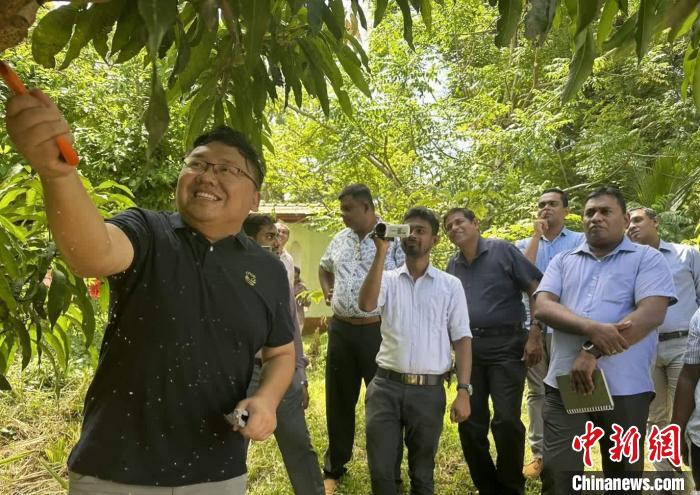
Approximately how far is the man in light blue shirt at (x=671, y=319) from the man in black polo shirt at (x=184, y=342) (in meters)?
3.11

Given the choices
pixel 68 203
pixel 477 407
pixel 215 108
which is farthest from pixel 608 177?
pixel 68 203

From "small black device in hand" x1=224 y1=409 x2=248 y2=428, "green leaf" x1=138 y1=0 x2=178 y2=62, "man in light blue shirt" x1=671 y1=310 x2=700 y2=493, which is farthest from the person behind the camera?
"man in light blue shirt" x1=671 y1=310 x2=700 y2=493

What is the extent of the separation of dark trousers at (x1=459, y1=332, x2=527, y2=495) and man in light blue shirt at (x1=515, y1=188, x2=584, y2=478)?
567 mm

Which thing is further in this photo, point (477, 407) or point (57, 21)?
point (477, 407)

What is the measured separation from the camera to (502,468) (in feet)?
13.4

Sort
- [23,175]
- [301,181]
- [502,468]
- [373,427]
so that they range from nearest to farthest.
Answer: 1. [23,175]
2. [373,427]
3. [502,468]
4. [301,181]

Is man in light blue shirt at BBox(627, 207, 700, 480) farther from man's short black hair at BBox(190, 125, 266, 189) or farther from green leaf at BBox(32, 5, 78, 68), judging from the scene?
green leaf at BBox(32, 5, 78, 68)

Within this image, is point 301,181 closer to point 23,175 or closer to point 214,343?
point 23,175

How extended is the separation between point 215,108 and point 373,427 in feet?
7.56

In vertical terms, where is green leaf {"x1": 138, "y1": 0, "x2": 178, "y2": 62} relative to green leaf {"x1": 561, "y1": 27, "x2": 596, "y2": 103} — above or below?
below

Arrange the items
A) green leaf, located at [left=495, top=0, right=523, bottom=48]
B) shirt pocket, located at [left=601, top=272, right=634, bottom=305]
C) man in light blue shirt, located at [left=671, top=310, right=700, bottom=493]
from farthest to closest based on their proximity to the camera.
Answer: shirt pocket, located at [left=601, top=272, right=634, bottom=305] < man in light blue shirt, located at [left=671, top=310, right=700, bottom=493] < green leaf, located at [left=495, top=0, right=523, bottom=48]

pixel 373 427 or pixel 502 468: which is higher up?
pixel 373 427

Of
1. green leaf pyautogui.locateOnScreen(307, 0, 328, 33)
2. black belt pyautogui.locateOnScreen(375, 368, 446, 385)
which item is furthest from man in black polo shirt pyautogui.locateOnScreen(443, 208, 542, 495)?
green leaf pyautogui.locateOnScreen(307, 0, 328, 33)

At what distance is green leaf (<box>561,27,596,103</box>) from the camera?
1.43 metres
